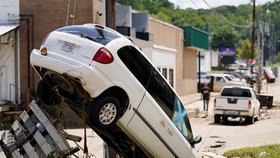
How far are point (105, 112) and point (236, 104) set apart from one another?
18.6 m

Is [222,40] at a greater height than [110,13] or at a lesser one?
greater

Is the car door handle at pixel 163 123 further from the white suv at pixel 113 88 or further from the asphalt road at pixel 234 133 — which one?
the asphalt road at pixel 234 133

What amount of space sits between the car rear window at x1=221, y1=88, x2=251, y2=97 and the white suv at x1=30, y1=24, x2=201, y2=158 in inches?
683

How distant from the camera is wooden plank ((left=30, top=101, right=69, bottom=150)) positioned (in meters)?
8.05

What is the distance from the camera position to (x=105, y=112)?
7.94 m

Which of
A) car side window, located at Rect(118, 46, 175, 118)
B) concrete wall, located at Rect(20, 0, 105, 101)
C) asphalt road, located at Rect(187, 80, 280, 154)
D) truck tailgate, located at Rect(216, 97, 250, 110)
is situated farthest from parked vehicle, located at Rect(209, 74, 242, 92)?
car side window, located at Rect(118, 46, 175, 118)

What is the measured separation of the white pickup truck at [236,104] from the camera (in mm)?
25875

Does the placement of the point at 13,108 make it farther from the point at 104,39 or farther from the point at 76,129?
the point at 104,39

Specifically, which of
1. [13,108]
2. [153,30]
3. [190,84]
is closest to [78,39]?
[13,108]

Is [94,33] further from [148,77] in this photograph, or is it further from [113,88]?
[148,77]

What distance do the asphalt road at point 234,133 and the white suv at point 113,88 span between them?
6735 mm

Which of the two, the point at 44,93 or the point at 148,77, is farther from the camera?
the point at 44,93

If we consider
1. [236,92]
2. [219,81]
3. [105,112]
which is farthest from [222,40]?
[105,112]

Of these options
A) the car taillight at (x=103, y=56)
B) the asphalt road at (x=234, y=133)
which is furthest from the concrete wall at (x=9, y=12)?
the car taillight at (x=103, y=56)
